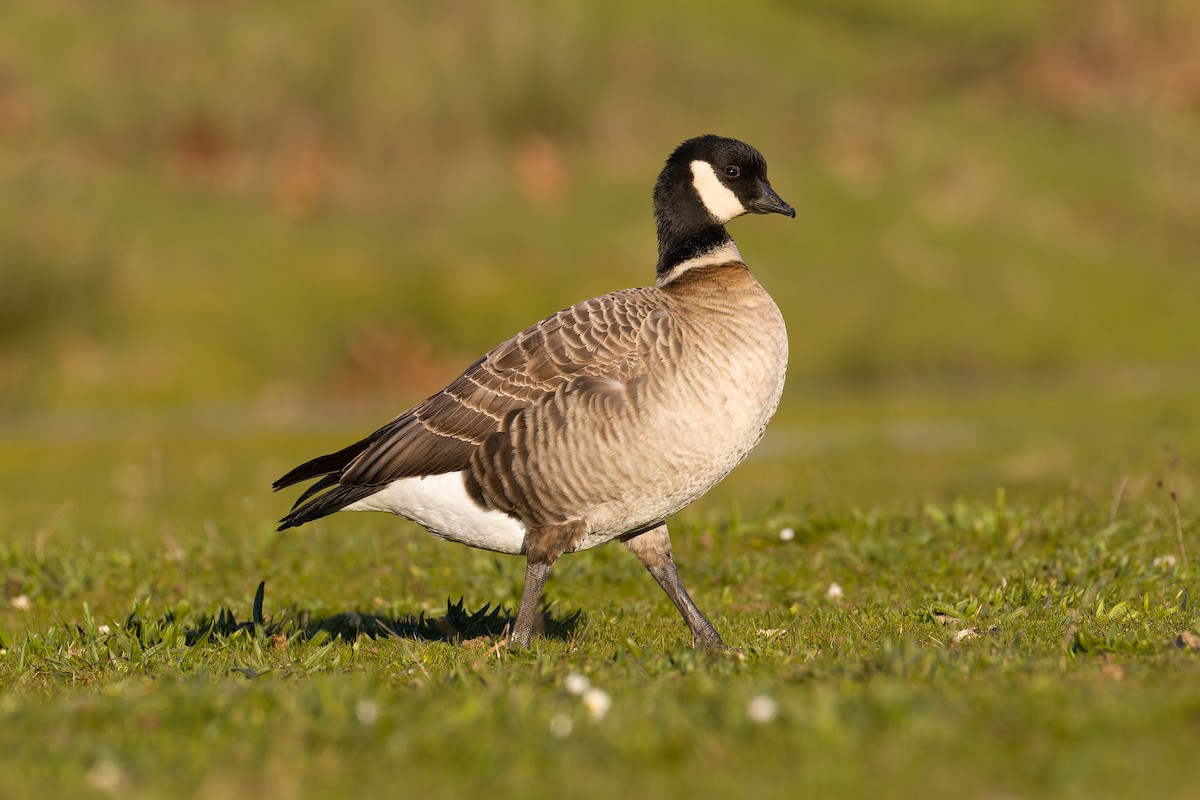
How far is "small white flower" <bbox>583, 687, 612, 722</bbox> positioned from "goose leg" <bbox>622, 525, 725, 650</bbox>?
2791mm

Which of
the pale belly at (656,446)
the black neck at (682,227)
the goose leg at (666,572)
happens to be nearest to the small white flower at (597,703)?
the pale belly at (656,446)

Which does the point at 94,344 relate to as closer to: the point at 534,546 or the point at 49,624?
the point at 49,624

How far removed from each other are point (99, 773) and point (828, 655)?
3.60 m

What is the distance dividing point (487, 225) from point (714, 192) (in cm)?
3046

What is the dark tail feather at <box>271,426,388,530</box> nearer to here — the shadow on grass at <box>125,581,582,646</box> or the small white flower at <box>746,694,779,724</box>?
the shadow on grass at <box>125,581,582,646</box>

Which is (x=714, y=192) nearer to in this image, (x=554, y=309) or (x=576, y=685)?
(x=576, y=685)

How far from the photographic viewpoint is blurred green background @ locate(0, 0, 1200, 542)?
32.5 m

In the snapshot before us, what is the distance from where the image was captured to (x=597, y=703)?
5.91 m

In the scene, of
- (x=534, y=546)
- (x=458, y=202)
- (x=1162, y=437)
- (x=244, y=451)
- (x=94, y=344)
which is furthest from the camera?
(x=458, y=202)

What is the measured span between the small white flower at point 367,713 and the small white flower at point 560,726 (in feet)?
2.25

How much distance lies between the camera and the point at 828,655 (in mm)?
7391

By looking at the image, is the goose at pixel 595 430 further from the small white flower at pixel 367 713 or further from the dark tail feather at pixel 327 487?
the small white flower at pixel 367 713

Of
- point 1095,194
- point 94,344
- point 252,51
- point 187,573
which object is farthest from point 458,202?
point 187,573

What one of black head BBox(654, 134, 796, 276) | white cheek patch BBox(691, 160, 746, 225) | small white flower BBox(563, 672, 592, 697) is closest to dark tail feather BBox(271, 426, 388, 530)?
black head BBox(654, 134, 796, 276)
